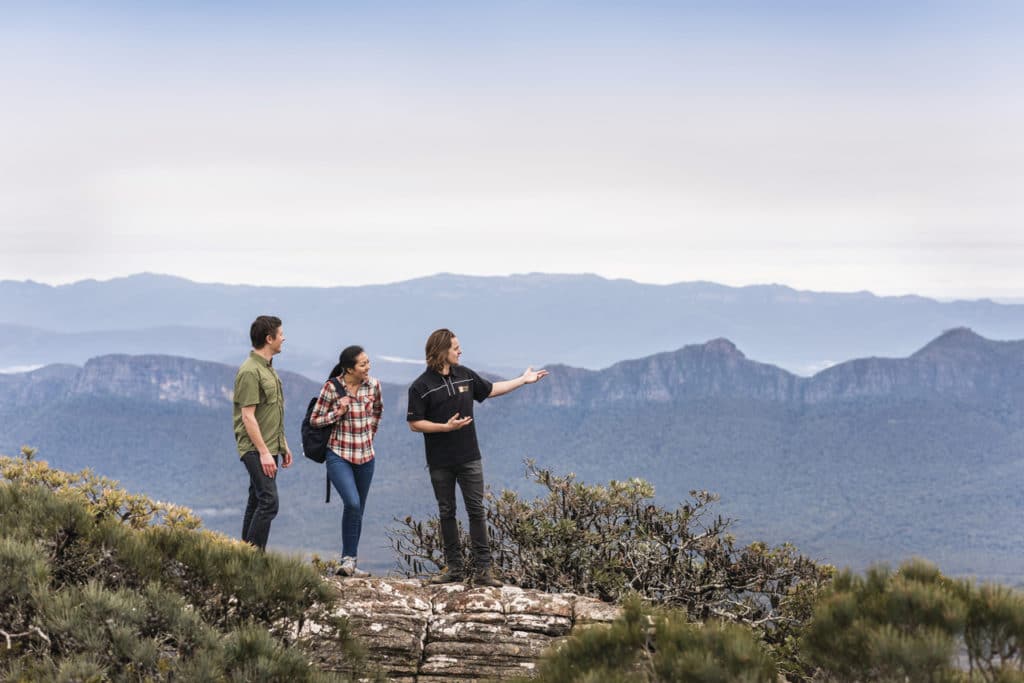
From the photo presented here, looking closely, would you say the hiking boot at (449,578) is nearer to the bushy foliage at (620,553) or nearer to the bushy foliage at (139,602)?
the bushy foliage at (620,553)

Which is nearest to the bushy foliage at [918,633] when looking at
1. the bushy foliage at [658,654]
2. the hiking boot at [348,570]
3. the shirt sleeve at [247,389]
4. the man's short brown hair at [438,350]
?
the bushy foliage at [658,654]

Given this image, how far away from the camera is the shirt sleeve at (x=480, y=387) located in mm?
10805

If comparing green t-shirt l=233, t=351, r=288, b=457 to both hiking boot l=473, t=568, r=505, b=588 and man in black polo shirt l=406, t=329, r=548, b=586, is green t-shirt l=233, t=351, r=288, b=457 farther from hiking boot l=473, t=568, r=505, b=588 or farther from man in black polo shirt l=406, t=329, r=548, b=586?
hiking boot l=473, t=568, r=505, b=588

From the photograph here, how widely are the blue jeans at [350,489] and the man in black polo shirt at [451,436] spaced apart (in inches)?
33.0

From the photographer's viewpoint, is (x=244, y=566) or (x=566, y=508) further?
(x=566, y=508)

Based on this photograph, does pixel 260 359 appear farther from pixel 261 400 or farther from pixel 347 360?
pixel 347 360

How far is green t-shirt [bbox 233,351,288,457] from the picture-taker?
33.6 feet

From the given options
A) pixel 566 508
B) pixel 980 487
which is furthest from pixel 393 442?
pixel 566 508

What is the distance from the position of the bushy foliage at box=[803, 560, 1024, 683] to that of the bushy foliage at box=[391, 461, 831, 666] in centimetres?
597

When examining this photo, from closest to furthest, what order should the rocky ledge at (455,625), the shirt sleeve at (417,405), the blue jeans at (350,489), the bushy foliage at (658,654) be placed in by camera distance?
1. the bushy foliage at (658,654)
2. the rocky ledge at (455,625)
3. the shirt sleeve at (417,405)
4. the blue jeans at (350,489)

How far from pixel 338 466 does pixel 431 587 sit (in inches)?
61.7

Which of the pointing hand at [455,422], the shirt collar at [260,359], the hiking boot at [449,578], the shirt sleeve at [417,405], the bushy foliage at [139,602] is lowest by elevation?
the hiking boot at [449,578]

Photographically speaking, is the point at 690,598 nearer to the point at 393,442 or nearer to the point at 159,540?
the point at 159,540

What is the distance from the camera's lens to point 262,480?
1044 cm
